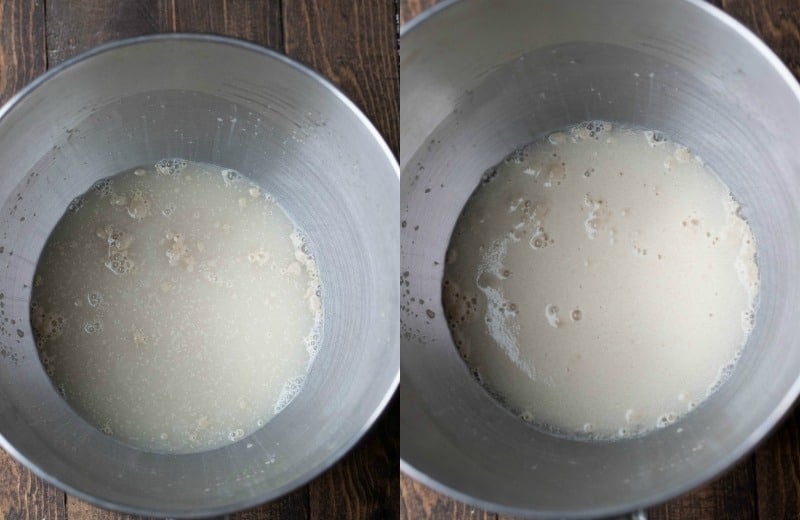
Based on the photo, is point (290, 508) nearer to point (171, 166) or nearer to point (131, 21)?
point (171, 166)

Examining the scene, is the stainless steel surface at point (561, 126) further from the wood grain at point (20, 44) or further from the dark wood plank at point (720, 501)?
the wood grain at point (20, 44)

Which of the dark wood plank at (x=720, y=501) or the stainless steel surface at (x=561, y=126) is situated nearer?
the stainless steel surface at (x=561, y=126)

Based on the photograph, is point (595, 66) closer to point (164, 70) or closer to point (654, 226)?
point (654, 226)

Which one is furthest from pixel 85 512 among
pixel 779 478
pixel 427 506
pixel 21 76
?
pixel 779 478

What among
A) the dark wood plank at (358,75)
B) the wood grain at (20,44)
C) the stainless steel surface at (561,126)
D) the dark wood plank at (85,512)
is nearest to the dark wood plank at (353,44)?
the dark wood plank at (358,75)

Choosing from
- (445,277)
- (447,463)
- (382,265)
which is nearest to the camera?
(447,463)

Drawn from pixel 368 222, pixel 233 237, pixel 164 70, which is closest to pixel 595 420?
pixel 368 222
